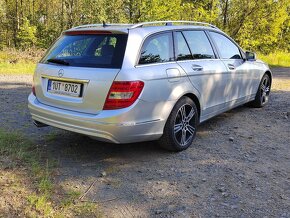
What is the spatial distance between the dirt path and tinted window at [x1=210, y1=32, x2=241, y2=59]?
3.89ft

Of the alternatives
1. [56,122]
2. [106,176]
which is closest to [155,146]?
[106,176]

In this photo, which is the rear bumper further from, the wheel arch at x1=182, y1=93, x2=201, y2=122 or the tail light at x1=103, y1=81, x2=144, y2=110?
the wheel arch at x1=182, y1=93, x2=201, y2=122

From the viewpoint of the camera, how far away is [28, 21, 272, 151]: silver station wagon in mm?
3766

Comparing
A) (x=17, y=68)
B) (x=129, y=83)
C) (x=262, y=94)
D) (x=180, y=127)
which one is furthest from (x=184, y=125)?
(x=17, y=68)

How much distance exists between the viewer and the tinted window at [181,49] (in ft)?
15.0

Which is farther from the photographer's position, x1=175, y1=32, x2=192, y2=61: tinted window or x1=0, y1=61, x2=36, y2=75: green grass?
x1=0, y1=61, x2=36, y2=75: green grass

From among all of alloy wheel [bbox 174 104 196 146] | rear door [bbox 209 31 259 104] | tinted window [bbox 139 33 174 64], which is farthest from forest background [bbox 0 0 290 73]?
tinted window [bbox 139 33 174 64]

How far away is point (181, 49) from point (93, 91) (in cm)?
151

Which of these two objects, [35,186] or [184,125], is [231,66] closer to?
[184,125]

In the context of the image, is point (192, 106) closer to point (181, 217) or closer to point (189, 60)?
point (189, 60)

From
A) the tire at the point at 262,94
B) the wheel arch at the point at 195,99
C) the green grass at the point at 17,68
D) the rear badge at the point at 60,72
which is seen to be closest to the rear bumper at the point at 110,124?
the rear badge at the point at 60,72

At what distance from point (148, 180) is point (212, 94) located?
196cm

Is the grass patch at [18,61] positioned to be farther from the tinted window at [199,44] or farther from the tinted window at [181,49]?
the tinted window at [181,49]

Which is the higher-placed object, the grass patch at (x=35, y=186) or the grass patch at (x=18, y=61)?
the grass patch at (x=35, y=186)
